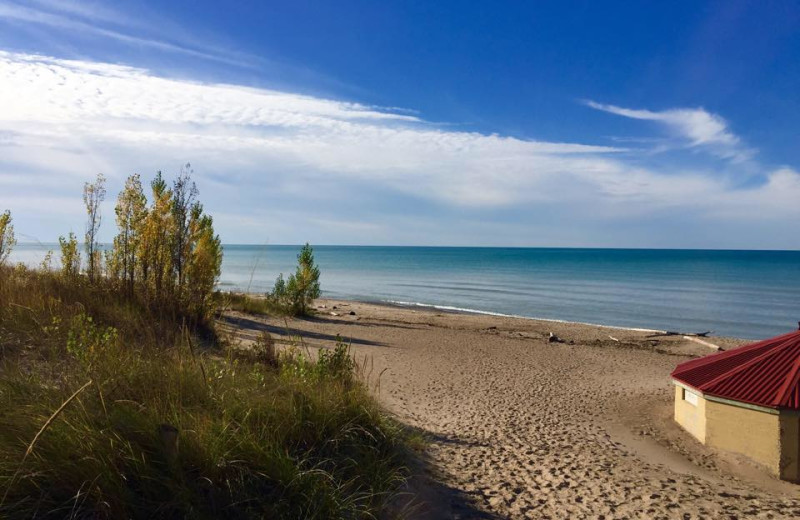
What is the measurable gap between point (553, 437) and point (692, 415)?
8.78 feet

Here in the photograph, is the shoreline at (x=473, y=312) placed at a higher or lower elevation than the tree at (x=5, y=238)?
lower

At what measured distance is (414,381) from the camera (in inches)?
464

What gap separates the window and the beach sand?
1.85 feet

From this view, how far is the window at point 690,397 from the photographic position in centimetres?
883

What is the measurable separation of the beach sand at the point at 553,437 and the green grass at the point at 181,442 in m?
0.82

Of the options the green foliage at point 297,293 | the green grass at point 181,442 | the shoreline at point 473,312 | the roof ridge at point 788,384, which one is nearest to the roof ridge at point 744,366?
the roof ridge at point 788,384

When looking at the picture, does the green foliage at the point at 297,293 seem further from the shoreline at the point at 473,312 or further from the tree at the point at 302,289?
the shoreline at the point at 473,312

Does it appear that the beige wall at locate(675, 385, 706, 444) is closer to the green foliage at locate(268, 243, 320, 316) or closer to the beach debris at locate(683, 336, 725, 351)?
the beach debris at locate(683, 336, 725, 351)

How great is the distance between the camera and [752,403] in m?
7.50

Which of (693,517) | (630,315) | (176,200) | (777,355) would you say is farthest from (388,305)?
(693,517)

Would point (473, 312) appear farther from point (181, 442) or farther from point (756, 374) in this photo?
point (181, 442)

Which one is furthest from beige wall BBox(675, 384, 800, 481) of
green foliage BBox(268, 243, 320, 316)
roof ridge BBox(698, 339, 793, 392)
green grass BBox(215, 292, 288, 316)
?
green foliage BBox(268, 243, 320, 316)

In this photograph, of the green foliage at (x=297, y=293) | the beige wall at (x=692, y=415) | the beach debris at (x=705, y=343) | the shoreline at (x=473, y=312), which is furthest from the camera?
the shoreline at (x=473, y=312)

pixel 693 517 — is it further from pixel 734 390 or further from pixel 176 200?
pixel 176 200
